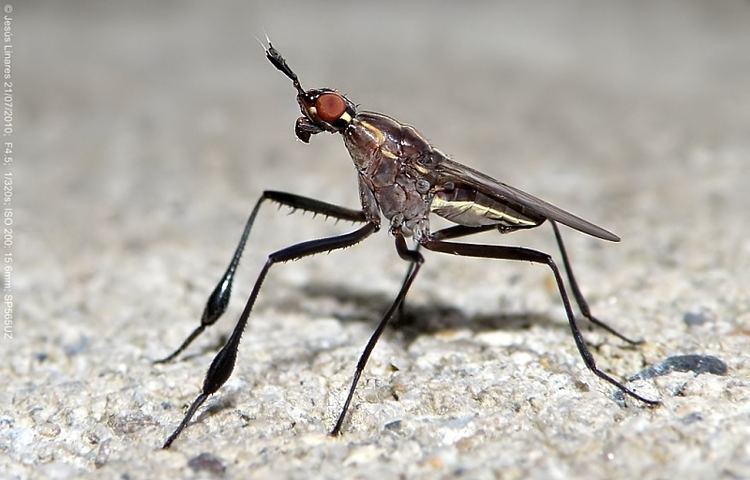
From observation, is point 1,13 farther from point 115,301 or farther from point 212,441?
point 212,441

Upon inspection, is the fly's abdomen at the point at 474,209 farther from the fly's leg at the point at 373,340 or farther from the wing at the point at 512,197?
the fly's leg at the point at 373,340

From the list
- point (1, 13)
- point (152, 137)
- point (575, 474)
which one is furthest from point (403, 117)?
point (1, 13)

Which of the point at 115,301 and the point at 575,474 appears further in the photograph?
the point at 115,301

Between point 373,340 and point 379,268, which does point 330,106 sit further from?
point 379,268

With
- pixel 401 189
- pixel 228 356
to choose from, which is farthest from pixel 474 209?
pixel 228 356

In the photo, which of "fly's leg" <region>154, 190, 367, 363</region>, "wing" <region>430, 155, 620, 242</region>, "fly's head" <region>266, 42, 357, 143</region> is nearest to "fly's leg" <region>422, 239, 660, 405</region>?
"wing" <region>430, 155, 620, 242</region>

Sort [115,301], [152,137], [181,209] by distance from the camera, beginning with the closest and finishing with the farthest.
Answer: [115,301]
[181,209]
[152,137]
